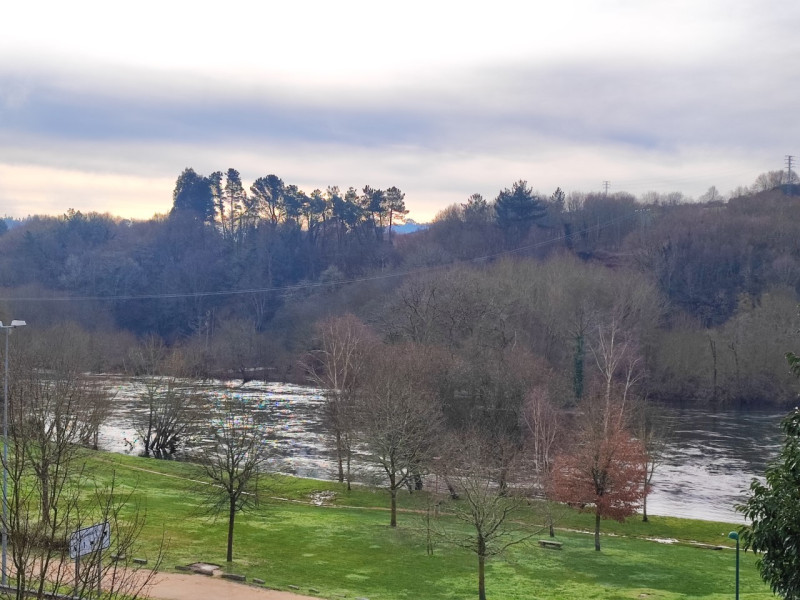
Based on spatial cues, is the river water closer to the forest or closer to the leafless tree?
the forest

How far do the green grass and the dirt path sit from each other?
4.18ft

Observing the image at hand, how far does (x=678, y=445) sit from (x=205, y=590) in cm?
4792

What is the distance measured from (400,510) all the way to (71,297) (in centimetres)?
12688

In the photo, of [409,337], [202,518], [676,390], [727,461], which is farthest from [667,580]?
[676,390]

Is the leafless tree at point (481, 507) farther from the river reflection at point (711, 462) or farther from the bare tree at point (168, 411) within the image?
the bare tree at point (168, 411)

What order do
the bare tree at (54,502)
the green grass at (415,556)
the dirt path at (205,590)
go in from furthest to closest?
the green grass at (415,556) < the dirt path at (205,590) < the bare tree at (54,502)

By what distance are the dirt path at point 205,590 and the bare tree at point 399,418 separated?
12.2 metres

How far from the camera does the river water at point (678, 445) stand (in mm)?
49681

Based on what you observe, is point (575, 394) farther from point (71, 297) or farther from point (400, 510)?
point (71, 297)

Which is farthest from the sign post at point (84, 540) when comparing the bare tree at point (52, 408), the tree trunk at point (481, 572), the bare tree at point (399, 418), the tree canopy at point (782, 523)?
the bare tree at point (399, 418)

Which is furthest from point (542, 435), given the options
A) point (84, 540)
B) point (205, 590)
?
point (84, 540)

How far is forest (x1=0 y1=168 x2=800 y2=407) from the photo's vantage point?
278ft

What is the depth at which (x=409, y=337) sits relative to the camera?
72.1m

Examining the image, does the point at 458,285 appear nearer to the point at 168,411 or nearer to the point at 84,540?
the point at 168,411
